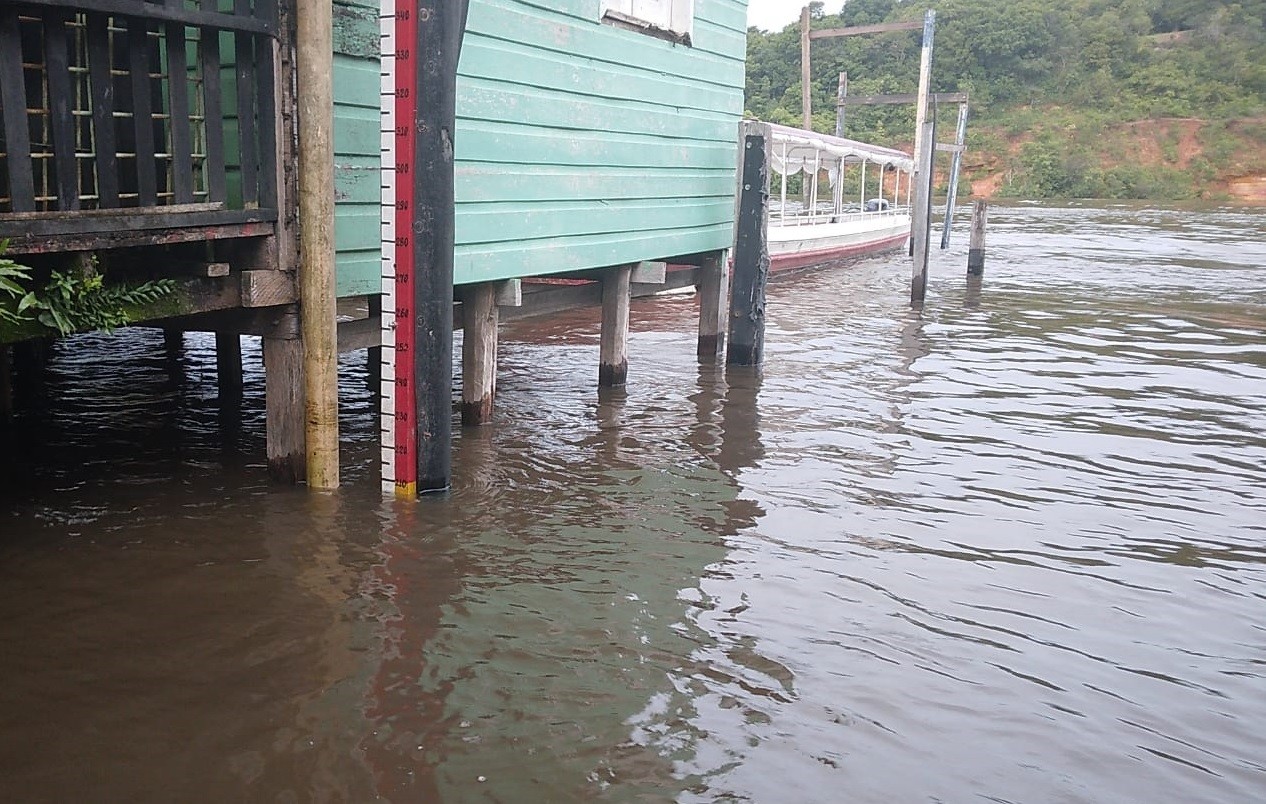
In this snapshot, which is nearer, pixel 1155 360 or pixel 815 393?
pixel 815 393

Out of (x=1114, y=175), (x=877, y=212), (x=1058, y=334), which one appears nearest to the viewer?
(x=1058, y=334)

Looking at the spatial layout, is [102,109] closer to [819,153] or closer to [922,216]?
[922,216]

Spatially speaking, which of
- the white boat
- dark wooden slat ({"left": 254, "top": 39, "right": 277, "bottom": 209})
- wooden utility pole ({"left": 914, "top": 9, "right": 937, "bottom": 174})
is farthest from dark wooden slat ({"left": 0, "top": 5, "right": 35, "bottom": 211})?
wooden utility pole ({"left": 914, "top": 9, "right": 937, "bottom": 174})

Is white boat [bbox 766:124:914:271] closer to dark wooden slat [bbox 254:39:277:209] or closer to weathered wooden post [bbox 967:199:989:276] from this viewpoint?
weathered wooden post [bbox 967:199:989:276]

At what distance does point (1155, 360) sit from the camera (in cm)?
1220

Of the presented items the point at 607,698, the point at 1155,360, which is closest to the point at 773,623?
the point at 607,698

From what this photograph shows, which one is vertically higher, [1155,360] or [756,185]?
[756,185]

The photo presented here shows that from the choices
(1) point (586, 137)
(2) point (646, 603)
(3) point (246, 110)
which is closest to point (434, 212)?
(3) point (246, 110)

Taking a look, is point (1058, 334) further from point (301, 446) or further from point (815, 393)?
point (301, 446)

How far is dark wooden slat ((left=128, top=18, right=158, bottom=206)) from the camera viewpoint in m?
4.71

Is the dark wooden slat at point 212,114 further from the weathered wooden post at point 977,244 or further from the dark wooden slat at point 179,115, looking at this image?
the weathered wooden post at point 977,244

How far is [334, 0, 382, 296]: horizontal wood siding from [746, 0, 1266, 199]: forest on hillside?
54832 millimetres

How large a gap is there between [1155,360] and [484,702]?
10.5m

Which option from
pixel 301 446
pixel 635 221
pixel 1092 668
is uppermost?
pixel 635 221
